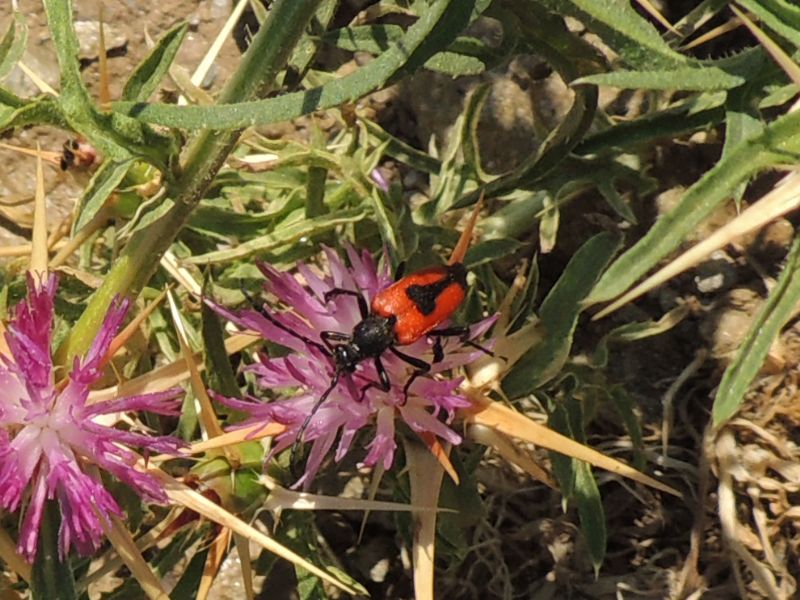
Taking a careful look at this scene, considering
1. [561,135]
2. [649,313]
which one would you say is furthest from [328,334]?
[649,313]

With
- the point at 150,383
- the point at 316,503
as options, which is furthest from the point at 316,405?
the point at 150,383

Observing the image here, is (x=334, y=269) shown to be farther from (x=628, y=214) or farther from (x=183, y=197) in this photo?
(x=628, y=214)

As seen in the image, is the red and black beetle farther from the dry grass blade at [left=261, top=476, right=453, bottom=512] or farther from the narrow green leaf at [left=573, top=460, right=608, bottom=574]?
the narrow green leaf at [left=573, top=460, right=608, bottom=574]

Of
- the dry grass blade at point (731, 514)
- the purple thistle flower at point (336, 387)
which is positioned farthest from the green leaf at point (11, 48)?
the dry grass blade at point (731, 514)

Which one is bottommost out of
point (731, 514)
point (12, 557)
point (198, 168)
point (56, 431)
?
point (731, 514)

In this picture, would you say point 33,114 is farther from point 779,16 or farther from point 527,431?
point 779,16

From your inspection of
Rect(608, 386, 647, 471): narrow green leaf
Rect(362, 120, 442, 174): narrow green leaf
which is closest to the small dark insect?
Rect(362, 120, 442, 174): narrow green leaf
